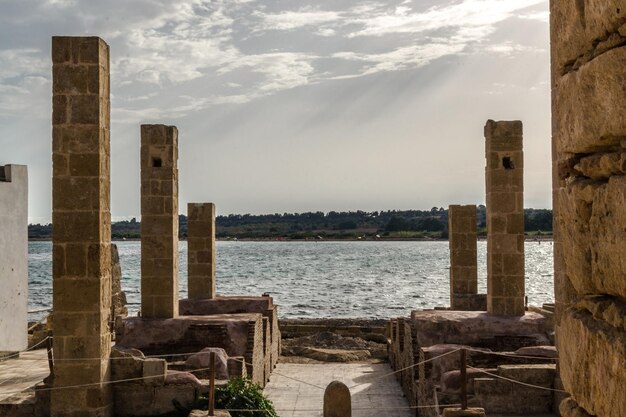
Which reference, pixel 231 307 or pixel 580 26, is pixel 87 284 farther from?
pixel 580 26

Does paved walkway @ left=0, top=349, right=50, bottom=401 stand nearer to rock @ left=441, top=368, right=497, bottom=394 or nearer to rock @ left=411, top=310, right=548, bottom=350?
rock @ left=411, top=310, right=548, bottom=350

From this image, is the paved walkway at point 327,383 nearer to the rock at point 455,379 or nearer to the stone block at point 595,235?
the rock at point 455,379

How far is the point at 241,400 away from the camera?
9891mm

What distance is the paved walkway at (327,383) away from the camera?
1272 centimetres

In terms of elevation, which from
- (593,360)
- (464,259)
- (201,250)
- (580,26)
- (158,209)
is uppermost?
(580,26)

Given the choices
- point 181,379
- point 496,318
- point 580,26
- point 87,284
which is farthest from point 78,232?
point 580,26

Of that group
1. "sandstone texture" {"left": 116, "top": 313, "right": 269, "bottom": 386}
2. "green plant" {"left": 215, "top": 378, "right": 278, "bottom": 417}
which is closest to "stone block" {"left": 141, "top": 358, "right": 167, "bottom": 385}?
"green plant" {"left": 215, "top": 378, "right": 278, "bottom": 417}

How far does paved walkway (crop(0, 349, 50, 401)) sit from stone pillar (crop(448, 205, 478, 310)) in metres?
8.88

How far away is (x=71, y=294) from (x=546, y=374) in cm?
629

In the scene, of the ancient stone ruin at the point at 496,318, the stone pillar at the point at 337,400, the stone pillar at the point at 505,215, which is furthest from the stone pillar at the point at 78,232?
the stone pillar at the point at 505,215

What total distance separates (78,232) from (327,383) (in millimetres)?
7519

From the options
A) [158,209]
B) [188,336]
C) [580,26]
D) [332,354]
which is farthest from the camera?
[332,354]

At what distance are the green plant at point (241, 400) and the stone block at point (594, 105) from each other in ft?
25.9

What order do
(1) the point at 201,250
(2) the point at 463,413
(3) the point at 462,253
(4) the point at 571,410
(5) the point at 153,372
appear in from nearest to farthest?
1. (4) the point at 571,410
2. (2) the point at 463,413
3. (5) the point at 153,372
4. (1) the point at 201,250
5. (3) the point at 462,253
